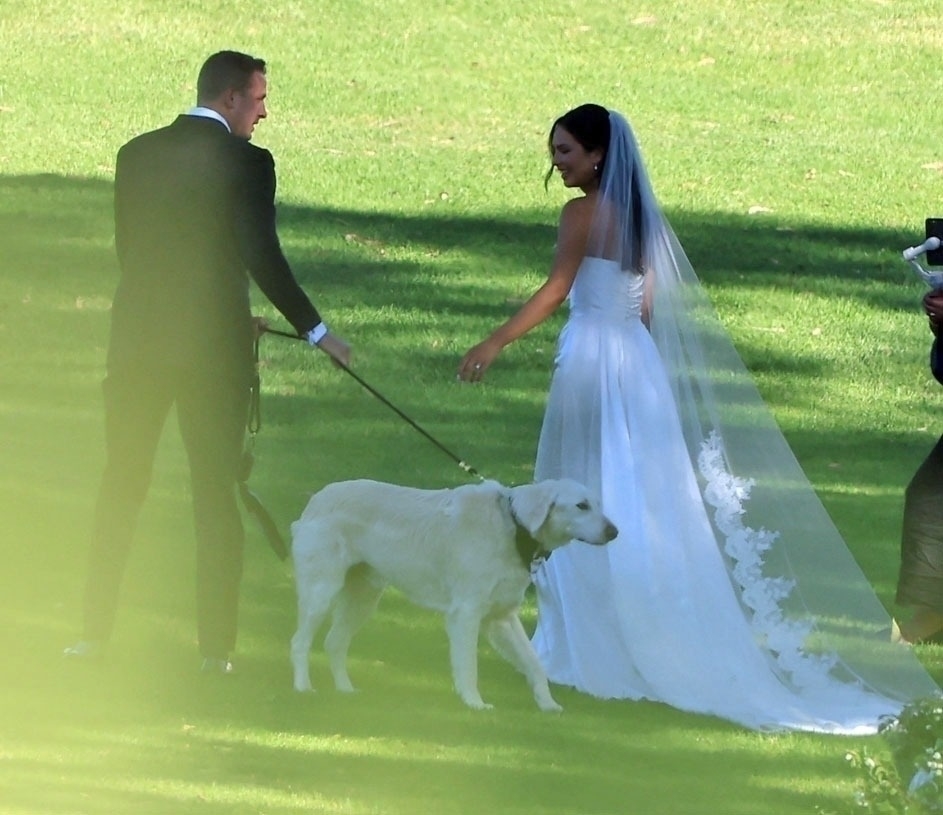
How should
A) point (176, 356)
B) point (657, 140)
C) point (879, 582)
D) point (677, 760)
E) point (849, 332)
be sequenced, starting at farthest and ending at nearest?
1. point (657, 140)
2. point (849, 332)
3. point (879, 582)
4. point (176, 356)
5. point (677, 760)

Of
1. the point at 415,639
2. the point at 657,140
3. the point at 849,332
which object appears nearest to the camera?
the point at 415,639

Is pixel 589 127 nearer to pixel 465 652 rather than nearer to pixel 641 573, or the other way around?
pixel 641 573

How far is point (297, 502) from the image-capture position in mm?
10367

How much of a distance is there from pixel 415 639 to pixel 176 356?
1733 mm

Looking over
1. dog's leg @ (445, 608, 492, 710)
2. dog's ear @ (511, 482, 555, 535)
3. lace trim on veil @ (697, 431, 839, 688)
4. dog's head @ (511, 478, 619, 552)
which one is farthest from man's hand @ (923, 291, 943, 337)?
dog's leg @ (445, 608, 492, 710)

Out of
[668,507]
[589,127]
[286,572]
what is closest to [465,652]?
[668,507]

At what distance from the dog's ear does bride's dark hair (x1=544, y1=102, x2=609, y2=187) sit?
4.00 ft

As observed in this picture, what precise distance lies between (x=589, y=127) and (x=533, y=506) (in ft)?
4.71

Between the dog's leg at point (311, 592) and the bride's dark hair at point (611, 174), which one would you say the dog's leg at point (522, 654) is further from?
the bride's dark hair at point (611, 174)

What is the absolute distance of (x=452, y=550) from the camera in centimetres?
679

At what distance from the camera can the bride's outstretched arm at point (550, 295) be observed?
277 inches

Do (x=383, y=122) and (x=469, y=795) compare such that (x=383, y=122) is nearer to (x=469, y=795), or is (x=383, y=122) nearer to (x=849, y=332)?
(x=849, y=332)

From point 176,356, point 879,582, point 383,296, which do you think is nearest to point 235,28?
point 383,296

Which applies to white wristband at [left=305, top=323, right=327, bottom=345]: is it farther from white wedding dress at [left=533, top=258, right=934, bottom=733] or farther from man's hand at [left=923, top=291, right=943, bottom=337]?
man's hand at [left=923, top=291, right=943, bottom=337]
